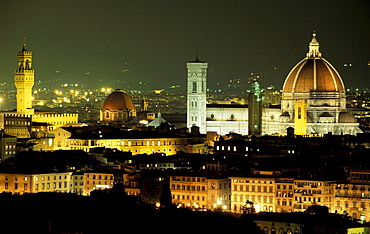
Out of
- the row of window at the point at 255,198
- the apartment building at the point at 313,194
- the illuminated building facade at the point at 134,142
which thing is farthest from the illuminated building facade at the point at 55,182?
the illuminated building facade at the point at 134,142

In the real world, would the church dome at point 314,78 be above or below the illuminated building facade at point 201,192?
above

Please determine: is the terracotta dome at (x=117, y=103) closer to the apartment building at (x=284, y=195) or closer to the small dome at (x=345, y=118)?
the small dome at (x=345, y=118)

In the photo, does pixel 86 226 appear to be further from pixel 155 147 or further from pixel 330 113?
pixel 330 113

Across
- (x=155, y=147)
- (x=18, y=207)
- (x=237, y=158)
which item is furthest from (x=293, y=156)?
(x=18, y=207)

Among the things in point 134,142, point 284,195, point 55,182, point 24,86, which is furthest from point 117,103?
point 284,195

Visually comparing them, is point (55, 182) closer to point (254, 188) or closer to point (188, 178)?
point (188, 178)

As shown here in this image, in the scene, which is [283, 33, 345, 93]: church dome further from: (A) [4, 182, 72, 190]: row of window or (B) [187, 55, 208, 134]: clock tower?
(A) [4, 182, 72, 190]: row of window

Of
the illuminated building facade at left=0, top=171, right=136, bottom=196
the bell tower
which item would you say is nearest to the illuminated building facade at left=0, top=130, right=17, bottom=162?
the illuminated building facade at left=0, top=171, right=136, bottom=196

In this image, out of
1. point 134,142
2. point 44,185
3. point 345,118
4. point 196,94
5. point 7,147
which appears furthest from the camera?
point 196,94
